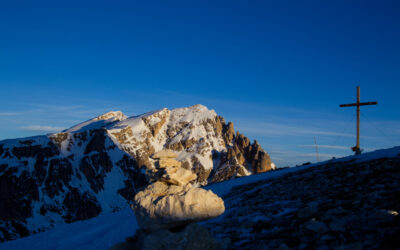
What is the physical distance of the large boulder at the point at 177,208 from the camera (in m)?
9.43

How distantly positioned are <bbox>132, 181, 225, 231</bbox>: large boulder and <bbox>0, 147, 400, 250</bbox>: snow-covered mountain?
1.43 meters

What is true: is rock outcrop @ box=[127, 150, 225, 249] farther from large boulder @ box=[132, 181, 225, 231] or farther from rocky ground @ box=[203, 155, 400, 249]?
rocky ground @ box=[203, 155, 400, 249]

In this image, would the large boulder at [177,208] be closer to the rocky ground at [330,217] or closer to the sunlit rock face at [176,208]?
the sunlit rock face at [176,208]

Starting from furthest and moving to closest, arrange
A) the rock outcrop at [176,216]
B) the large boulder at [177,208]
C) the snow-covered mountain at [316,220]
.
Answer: the large boulder at [177,208] → the rock outcrop at [176,216] → the snow-covered mountain at [316,220]

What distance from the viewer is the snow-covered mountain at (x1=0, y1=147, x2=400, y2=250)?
7.76 m

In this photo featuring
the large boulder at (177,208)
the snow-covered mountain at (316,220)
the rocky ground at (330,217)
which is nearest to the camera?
the rocky ground at (330,217)

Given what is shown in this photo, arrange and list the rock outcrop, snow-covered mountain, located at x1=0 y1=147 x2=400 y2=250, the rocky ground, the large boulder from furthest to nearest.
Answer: the large boulder, the rock outcrop, snow-covered mountain, located at x1=0 y1=147 x2=400 y2=250, the rocky ground

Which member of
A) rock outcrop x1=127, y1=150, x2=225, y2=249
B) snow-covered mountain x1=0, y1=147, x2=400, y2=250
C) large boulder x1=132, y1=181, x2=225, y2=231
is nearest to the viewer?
snow-covered mountain x1=0, y1=147, x2=400, y2=250

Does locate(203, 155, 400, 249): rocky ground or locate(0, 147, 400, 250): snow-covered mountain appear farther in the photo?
locate(0, 147, 400, 250): snow-covered mountain

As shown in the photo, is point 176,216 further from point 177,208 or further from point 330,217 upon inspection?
point 330,217

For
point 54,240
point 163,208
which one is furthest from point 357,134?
point 54,240

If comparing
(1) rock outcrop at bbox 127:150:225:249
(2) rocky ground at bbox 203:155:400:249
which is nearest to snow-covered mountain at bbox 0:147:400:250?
(2) rocky ground at bbox 203:155:400:249

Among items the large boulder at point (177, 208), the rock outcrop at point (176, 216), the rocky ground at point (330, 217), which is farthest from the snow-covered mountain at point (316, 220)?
the large boulder at point (177, 208)

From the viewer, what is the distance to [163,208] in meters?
9.48
